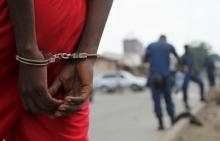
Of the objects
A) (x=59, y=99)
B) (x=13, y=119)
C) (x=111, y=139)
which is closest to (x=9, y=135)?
(x=13, y=119)

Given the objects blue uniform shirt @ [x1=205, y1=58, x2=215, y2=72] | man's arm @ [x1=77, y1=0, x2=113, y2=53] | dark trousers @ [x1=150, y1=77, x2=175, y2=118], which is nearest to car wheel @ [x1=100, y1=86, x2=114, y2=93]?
blue uniform shirt @ [x1=205, y1=58, x2=215, y2=72]

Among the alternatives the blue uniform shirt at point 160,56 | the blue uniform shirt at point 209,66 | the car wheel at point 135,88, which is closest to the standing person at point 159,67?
the blue uniform shirt at point 160,56

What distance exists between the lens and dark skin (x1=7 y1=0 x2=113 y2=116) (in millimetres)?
1971

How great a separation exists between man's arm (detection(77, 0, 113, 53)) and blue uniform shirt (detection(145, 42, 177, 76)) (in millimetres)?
7484

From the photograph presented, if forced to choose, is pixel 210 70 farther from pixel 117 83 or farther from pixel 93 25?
pixel 117 83

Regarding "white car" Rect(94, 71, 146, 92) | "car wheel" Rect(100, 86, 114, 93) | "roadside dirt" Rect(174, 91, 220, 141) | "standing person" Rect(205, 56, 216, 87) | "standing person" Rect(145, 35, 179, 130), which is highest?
"standing person" Rect(145, 35, 179, 130)

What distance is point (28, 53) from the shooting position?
199 cm

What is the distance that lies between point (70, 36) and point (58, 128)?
0.35 m

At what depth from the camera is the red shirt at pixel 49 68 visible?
204 cm

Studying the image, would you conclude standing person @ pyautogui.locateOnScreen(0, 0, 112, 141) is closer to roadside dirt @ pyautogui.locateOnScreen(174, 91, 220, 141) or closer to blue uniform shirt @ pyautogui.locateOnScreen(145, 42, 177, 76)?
roadside dirt @ pyautogui.locateOnScreen(174, 91, 220, 141)

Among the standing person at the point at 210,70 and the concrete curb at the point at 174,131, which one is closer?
the concrete curb at the point at 174,131

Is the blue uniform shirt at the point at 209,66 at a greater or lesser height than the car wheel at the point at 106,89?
greater

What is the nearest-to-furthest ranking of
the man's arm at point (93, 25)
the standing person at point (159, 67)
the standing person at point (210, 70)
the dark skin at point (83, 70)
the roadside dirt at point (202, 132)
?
the dark skin at point (83, 70) → the man's arm at point (93, 25) → the roadside dirt at point (202, 132) → the standing person at point (159, 67) → the standing person at point (210, 70)

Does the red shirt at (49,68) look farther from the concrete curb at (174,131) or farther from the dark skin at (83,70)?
the concrete curb at (174,131)
